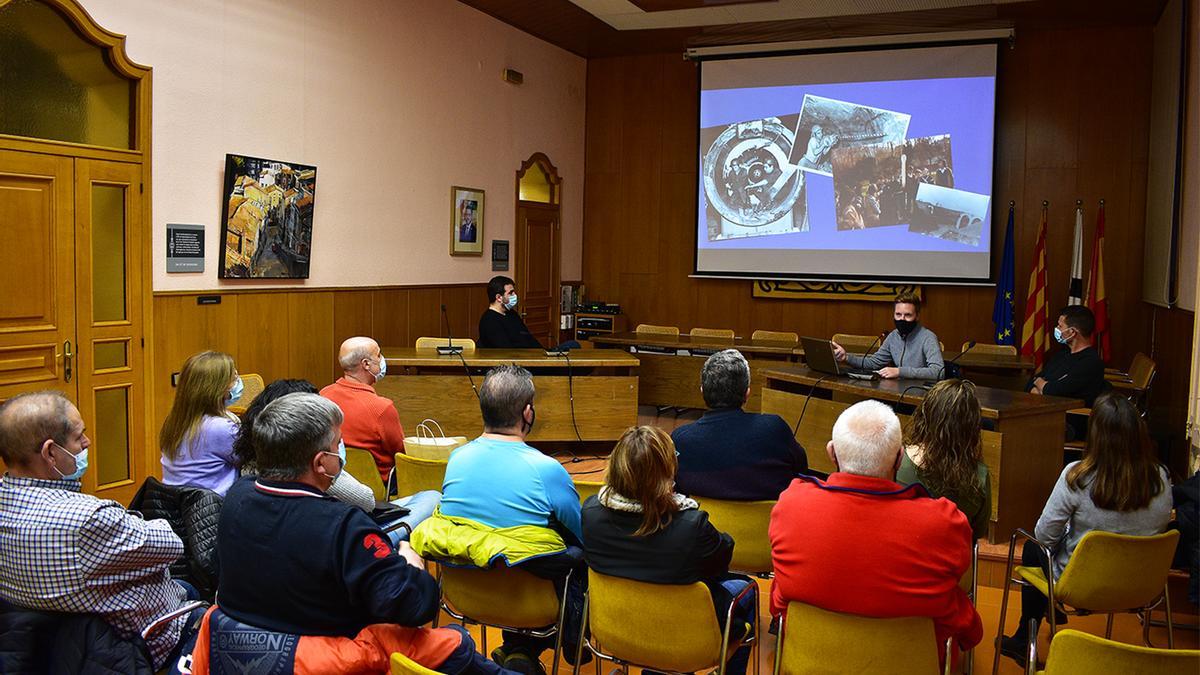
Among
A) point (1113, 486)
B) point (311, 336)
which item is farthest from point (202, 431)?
point (311, 336)

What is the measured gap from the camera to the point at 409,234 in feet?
27.9

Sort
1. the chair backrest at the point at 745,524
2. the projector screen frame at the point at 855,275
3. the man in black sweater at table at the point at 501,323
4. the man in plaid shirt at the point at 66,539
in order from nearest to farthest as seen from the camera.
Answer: the man in plaid shirt at the point at 66,539 < the chair backrest at the point at 745,524 < the man in black sweater at table at the point at 501,323 < the projector screen frame at the point at 855,275

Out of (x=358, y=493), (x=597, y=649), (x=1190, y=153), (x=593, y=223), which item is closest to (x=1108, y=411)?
(x=597, y=649)

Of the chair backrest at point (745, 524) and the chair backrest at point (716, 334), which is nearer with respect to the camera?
the chair backrest at point (745, 524)

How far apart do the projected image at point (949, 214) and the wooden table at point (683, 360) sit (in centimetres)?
198

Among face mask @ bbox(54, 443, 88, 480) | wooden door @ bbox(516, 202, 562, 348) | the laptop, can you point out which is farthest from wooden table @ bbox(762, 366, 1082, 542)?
wooden door @ bbox(516, 202, 562, 348)

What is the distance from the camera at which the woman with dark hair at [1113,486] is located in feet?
10.8

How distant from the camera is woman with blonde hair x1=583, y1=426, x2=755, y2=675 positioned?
2.60 metres

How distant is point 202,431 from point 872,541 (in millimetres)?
2413

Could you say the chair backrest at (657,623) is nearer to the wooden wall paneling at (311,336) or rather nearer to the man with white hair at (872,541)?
the man with white hair at (872,541)

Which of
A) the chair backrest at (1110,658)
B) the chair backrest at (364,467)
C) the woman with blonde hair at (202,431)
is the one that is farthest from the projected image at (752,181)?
the chair backrest at (1110,658)

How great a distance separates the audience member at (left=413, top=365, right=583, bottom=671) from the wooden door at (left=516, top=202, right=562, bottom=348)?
22.8ft

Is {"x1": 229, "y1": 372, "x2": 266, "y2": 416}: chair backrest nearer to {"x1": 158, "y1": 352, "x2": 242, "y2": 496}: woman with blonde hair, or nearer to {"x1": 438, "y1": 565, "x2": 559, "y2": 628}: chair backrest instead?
{"x1": 158, "y1": 352, "x2": 242, "y2": 496}: woman with blonde hair

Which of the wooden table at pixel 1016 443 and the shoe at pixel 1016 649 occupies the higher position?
the wooden table at pixel 1016 443
